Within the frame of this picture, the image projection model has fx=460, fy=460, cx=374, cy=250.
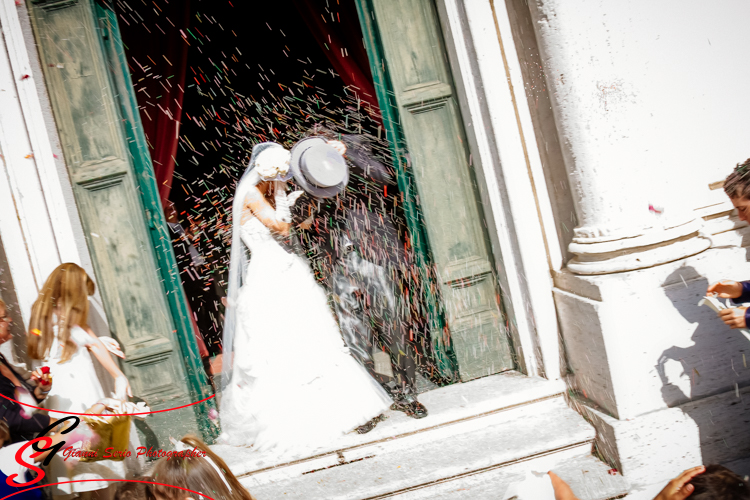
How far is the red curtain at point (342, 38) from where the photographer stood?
3.57 metres

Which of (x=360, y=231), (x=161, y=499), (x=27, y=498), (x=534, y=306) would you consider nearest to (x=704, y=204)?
(x=534, y=306)

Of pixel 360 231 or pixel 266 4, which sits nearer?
pixel 360 231

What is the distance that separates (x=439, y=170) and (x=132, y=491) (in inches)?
103

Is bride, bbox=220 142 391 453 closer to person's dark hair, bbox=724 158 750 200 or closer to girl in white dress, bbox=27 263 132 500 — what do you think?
girl in white dress, bbox=27 263 132 500

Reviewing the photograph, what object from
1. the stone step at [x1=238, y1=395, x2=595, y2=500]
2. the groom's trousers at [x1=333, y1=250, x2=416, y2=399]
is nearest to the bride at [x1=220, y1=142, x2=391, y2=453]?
the stone step at [x1=238, y1=395, x2=595, y2=500]

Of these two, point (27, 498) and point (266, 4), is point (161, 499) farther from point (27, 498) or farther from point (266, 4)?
point (266, 4)

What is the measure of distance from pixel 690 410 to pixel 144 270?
3357mm

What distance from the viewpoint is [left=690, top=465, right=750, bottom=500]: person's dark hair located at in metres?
1.56

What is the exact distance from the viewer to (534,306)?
9.57ft

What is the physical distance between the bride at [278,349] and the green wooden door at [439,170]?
772mm

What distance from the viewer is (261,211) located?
3023mm

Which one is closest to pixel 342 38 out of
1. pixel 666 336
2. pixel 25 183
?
pixel 25 183

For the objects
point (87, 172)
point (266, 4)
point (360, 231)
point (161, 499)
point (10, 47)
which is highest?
point (266, 4)

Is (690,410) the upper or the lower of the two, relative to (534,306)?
lower
